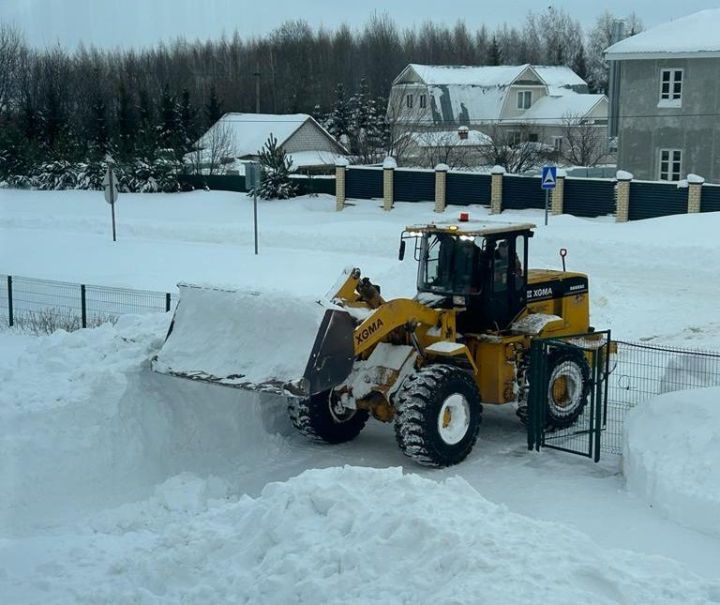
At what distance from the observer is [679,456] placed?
10.1 metres

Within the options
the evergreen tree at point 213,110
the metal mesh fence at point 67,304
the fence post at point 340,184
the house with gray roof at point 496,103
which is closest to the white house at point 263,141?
the evergreen tree at point 213,110

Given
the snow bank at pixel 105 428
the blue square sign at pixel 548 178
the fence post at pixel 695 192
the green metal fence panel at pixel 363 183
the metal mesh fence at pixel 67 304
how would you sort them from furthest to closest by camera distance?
the green metal fence panel at pixel 363 183, the fence post at pixel 695 192, the blue square sign at pixel 548 178, the metal mesh fence at pixel 67 304, the snow bank at pixel 105 428

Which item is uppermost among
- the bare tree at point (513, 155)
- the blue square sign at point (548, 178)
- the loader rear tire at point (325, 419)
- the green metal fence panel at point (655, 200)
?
the bare tree at point (513, 155)

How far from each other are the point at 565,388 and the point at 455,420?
2050 millimetres

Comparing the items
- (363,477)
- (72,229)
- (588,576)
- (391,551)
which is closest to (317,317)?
(363,477)

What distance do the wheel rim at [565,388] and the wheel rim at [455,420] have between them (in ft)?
5.03

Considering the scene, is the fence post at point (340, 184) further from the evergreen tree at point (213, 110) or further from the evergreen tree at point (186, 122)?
the evergreen tree at point (213, 110)

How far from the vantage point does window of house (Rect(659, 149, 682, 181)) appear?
4041cm

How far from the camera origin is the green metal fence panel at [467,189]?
123 feet

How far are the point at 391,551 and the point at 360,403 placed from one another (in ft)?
13.9

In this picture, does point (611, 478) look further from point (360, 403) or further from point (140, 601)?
point (140, 601)

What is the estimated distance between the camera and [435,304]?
39.2 feet

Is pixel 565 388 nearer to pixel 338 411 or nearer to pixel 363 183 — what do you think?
pixel 338 411

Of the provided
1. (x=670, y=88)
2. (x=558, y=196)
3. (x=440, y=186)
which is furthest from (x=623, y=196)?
(x=670, y=88)
